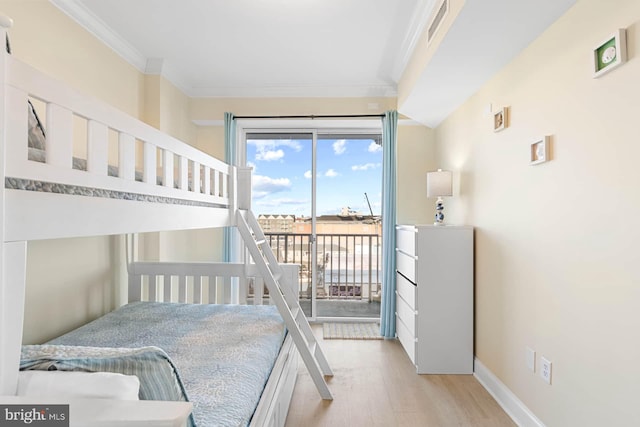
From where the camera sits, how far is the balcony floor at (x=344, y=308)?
4.17 m

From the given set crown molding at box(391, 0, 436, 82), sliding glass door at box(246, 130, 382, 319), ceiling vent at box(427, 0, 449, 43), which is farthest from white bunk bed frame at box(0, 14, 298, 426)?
sliding glass door at box(246, 130, 382, 319)

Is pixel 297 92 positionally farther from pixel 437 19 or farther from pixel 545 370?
pixel 545 370

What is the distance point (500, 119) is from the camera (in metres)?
2.35

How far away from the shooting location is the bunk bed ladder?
2203mm

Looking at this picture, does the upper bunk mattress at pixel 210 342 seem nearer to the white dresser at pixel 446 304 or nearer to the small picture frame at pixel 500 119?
the white dresser at pixel 446 304

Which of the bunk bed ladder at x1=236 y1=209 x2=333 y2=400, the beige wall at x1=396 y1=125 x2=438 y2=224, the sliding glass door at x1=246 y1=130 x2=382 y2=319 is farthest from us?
the sliding glass door at x1=246 y1=130 x2=382 y2=319

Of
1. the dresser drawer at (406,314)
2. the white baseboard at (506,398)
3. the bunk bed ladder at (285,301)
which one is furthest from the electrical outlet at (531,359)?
the bunk bed ladder at (285,301)

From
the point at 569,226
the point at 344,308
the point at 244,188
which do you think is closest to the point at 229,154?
the point at 244,188

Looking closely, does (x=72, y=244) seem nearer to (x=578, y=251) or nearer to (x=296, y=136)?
(x=296, y=136)

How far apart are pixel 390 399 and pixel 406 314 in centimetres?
88

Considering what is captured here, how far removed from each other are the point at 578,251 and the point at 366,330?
2.49 metres

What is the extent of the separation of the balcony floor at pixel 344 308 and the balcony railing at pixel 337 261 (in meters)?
0.06

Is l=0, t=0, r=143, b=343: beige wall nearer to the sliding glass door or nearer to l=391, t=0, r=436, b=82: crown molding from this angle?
the sliding glass door

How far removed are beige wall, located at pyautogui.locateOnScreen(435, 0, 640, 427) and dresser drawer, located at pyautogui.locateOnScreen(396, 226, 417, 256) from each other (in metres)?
0.55
